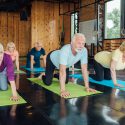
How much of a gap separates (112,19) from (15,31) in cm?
688

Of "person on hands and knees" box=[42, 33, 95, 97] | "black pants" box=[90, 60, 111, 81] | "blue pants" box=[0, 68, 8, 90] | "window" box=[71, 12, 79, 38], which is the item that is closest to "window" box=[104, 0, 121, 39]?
"window" box=[71, 12, 79, 38]

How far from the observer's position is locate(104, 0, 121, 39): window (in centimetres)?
826

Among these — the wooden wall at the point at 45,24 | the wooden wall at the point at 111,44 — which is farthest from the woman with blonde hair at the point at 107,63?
the wooden wall at the point at 45,24

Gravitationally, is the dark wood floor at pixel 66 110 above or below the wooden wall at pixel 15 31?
below

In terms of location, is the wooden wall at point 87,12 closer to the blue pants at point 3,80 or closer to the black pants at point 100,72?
the black pants at point 100,72

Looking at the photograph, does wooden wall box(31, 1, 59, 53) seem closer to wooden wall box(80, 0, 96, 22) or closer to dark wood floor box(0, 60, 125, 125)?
wooden wall box(80, 0, 96, 22)

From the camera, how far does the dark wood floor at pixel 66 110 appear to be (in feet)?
6.62

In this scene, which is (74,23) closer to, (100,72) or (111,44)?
(111,44)

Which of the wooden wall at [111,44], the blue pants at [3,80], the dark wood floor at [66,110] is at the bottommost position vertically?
the dark wood floor at [66,110]

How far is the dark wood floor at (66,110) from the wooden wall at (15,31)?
1060cm

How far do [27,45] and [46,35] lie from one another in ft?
8.44

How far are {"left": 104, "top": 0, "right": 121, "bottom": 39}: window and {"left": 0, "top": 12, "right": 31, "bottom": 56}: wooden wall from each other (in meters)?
6.20

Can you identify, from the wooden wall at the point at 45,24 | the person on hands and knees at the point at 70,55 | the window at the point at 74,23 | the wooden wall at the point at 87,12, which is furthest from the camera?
the wooden wall at the point at 45,24

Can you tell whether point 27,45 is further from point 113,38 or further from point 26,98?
Result: point 26,98
